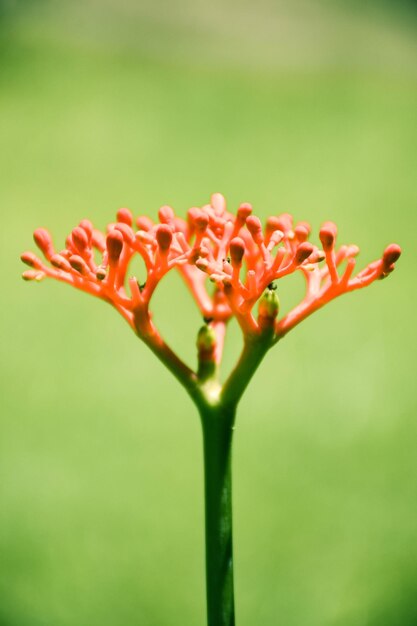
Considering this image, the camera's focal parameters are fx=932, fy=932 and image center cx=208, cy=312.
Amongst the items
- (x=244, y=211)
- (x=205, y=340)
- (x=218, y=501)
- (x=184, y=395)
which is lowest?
(x=184, y=395)

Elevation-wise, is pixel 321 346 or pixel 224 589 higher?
pixel 224 589

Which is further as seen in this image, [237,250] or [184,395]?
[184,395]

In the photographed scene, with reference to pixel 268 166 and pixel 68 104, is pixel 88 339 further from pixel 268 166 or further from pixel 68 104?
pixel 68 104

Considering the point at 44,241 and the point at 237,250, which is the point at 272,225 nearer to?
the point at 237,250

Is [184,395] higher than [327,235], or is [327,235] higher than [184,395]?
[327,235]

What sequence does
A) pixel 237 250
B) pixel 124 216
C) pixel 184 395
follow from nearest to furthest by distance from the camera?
pixel 237 250 < pixel 124 216 < pixel 184 395

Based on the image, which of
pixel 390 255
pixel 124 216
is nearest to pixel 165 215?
pixel 124 216

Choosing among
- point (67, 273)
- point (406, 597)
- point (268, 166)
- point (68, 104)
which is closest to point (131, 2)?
point (68, 104)

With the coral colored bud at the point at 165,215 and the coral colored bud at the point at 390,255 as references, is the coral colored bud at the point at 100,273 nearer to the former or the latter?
the coral colored bud at the point at 165,215
